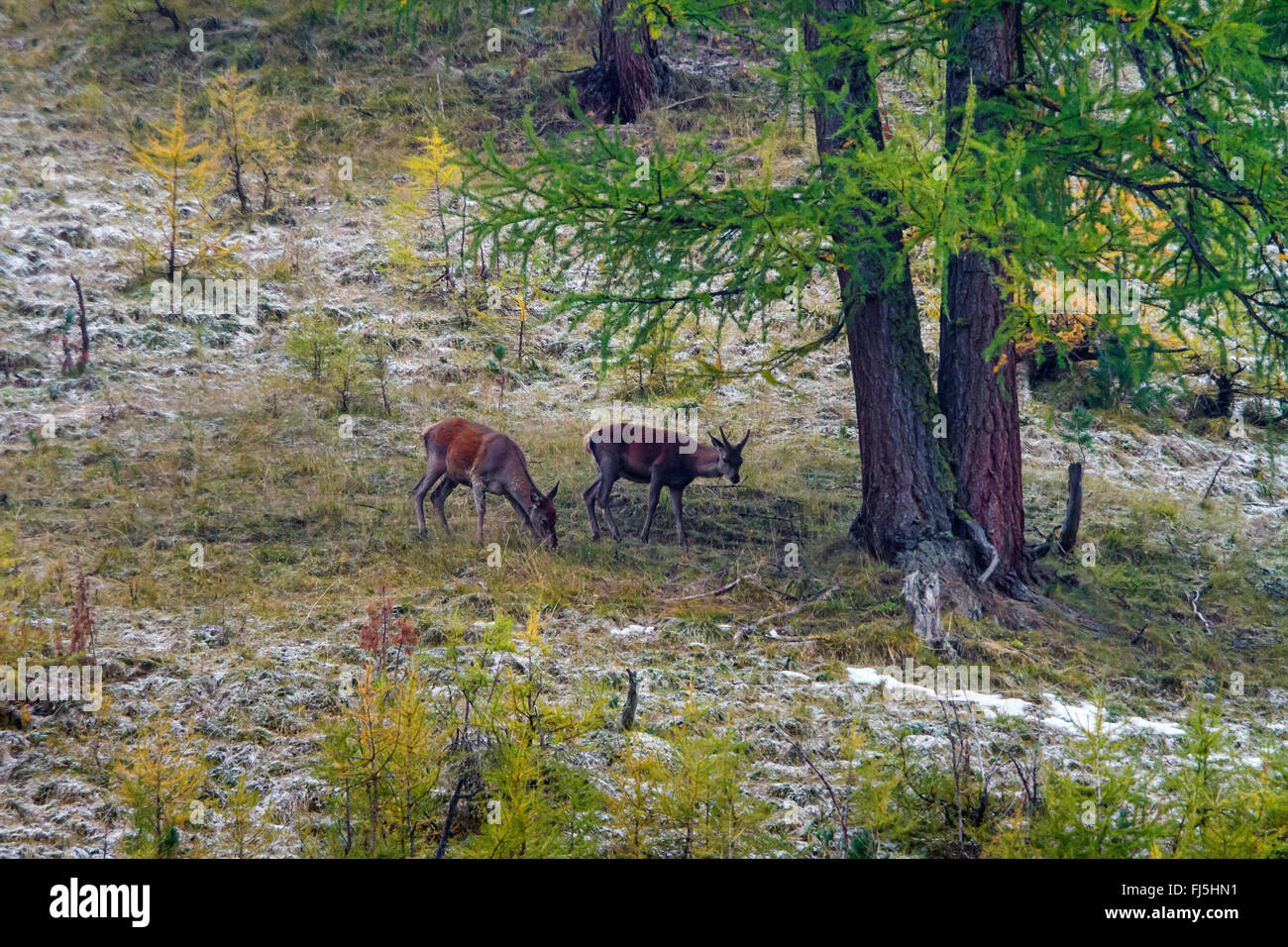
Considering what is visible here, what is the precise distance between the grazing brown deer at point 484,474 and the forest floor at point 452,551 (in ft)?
1.16

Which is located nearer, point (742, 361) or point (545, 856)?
point (545, 856)

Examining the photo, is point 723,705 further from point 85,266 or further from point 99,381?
point 85,266

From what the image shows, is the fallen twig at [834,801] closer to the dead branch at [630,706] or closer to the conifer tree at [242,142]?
the dead branch at [630,706]

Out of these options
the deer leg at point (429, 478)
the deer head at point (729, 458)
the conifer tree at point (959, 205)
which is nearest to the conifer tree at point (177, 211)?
the deer leg at point (429, 478)

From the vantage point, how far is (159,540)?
976 centimetres

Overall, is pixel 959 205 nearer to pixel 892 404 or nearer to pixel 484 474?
pixel 892 404

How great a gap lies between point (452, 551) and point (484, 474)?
1048 millimetres

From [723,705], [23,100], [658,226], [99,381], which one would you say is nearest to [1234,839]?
[723,705]

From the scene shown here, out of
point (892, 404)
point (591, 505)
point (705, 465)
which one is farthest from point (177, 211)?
point (892, 404)

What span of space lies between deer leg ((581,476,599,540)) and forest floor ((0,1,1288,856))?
0.16 meters

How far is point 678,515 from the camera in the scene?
36.2 feet

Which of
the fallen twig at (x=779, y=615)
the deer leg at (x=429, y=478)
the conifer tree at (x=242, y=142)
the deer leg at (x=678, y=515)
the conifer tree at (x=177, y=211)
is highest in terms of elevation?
the conifer tree at (x=242, y=142)

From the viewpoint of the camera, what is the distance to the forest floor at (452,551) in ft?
22.2
